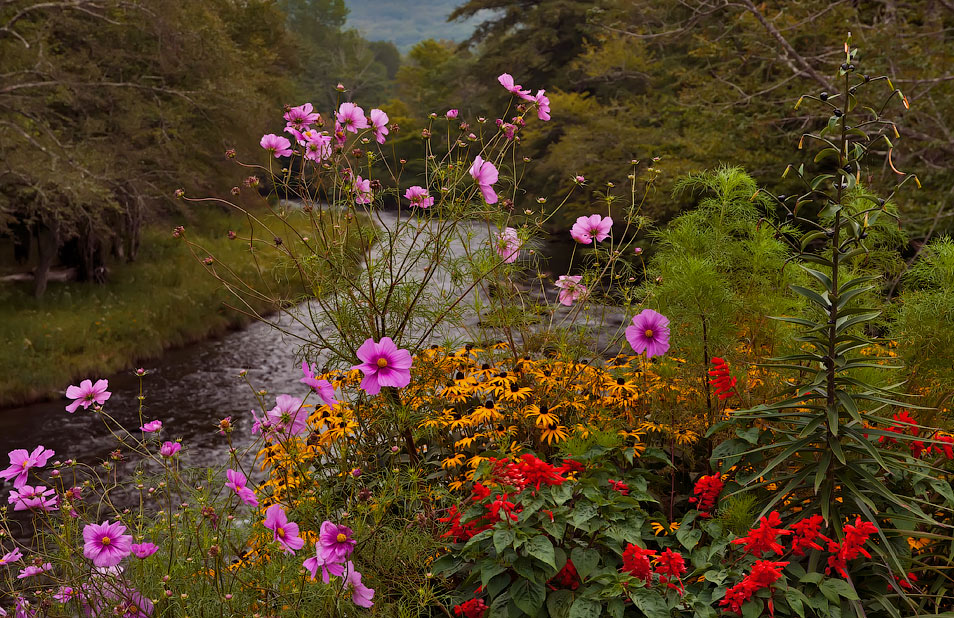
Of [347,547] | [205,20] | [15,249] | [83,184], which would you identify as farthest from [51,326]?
[347,547]

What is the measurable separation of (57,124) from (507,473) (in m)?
Answer: 12.7

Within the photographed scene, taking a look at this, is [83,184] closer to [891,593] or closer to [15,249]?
[15,249]

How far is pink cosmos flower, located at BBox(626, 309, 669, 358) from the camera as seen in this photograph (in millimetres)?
2541

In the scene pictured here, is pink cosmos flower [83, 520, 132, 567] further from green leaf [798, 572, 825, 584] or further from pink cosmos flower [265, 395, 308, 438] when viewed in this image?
green leaf [798, 572, 825, 584]

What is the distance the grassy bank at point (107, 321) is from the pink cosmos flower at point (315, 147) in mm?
4944

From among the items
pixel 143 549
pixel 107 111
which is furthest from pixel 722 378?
pixel 107 111

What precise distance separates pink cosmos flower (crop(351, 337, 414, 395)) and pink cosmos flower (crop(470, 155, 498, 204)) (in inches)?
34.5

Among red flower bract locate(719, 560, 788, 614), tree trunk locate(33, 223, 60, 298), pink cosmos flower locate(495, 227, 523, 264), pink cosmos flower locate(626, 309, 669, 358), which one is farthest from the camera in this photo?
tree trunk locate(33, 223, 60, 298)

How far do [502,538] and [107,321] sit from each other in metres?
10.3

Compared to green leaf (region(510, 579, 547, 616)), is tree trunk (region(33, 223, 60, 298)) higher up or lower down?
lower down

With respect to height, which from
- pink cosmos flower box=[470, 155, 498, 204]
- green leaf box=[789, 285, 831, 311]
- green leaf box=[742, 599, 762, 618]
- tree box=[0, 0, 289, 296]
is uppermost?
pink cosmos flower box=[470, 155, 498, 204]

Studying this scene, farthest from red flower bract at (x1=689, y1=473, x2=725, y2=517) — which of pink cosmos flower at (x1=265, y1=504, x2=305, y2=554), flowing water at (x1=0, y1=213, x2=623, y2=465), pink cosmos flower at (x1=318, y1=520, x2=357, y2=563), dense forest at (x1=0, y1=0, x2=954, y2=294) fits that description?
flowing water at (x1=0, y1=213, x2=623, y2=465)

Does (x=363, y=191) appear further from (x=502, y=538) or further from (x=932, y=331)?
(x=932, y=331)

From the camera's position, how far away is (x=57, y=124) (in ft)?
39.1
